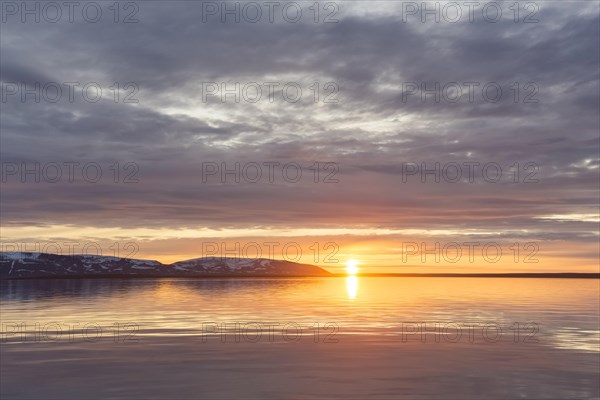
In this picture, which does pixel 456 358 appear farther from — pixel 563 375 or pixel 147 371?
pixel 147 371

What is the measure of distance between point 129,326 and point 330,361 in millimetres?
21557

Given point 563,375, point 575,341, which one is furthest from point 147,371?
point 575,341

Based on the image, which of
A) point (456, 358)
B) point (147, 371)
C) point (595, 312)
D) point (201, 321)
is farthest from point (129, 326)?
→ point (595, 312)

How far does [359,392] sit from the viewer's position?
78.0ft

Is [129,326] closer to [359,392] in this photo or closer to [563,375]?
[359,392]

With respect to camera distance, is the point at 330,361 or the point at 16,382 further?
the point at 330,361

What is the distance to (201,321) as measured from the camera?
5153cm

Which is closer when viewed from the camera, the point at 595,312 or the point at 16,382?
the point at 16,382

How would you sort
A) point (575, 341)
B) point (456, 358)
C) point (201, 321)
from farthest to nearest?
1. point (201, 321)
2. point (575, 341)
3. point (456, 358)

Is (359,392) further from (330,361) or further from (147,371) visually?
(147,371)

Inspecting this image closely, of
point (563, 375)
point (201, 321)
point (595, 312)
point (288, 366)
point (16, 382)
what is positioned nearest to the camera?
point (16, 382)

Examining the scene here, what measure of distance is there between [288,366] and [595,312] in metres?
46.0

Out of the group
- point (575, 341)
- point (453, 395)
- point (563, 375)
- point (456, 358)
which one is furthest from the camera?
point (575, 341)

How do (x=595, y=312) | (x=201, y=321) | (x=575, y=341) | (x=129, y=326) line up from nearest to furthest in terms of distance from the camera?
(x=575, y=341) → (x=129, y=326) → (x=201, y=321) → (x=595, y=312)
